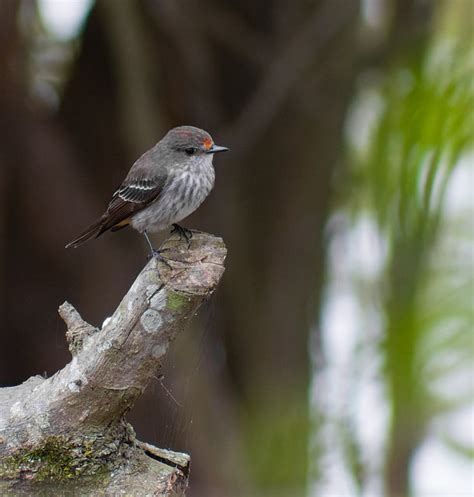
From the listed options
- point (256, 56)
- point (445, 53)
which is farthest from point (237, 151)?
point (445, 53)

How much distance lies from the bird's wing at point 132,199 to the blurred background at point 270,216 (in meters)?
1.89

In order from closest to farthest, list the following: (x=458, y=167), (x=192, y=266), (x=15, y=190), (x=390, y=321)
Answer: (x=192, y=266), (x=458, y=167), (x=390, y=321), (x=15, y=190)

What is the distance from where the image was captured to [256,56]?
611 cm

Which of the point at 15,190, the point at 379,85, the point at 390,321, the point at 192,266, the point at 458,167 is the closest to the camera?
the point at 192,266

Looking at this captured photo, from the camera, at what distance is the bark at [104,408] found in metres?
2.21

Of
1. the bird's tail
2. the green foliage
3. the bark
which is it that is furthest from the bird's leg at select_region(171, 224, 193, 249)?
the green foliage

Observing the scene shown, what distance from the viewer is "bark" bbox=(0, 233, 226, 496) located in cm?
221

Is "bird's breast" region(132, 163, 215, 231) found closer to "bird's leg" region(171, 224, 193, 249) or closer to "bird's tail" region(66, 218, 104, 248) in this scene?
"bird's tail" region(66, 218, 104, 248)

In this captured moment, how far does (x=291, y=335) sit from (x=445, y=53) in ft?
7.24

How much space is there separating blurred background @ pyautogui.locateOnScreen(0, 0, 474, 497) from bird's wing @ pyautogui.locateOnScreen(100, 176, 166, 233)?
1.89 metres

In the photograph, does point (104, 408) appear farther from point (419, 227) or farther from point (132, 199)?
point (419, 227)

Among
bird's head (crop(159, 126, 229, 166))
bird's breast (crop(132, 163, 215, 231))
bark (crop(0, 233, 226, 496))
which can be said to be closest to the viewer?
bark (crop(0, 233, 226, 496))

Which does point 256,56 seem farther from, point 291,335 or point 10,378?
point 10,378

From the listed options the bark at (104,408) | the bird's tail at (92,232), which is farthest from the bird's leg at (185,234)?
the bird's tail at (92,232)
